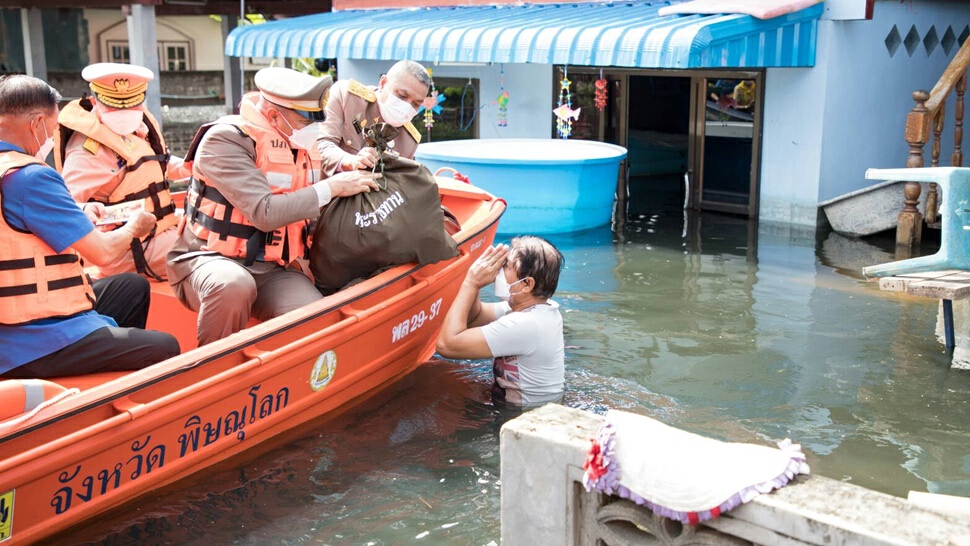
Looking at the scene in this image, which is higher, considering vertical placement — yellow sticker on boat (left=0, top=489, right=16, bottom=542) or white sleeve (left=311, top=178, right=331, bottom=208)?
white sleeve (left=311, top=178, right=331, bottom=208)

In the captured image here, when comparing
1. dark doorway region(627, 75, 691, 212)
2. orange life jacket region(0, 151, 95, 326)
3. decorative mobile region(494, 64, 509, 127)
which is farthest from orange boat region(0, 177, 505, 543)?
dark doorway region(627, 75, 691, 212)

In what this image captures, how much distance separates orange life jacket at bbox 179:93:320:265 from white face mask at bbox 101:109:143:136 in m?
0.64

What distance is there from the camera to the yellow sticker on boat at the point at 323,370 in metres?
4.75

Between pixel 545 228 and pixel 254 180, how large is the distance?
5.86 m

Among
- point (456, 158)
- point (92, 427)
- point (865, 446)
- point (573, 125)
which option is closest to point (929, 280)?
point (865, 446)

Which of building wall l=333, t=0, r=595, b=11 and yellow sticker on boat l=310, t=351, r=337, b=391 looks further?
building wall l=333, t=0, r=595, b=11

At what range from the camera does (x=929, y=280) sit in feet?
18.2

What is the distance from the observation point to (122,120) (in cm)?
520

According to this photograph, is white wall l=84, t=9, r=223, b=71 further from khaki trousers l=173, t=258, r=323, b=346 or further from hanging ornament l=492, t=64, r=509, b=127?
khaki trousers l=173, t=258, r=323, b=346

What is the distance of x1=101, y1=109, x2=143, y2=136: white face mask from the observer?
17.0 feet

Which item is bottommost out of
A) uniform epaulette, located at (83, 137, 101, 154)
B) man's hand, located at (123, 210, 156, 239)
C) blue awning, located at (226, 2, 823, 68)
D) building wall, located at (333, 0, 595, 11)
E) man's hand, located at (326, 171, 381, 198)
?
man's hand, located at (123, 210, 156, 239)

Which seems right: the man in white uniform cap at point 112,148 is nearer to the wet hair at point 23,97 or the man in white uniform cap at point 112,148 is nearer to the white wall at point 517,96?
the wet hair at point 23,97

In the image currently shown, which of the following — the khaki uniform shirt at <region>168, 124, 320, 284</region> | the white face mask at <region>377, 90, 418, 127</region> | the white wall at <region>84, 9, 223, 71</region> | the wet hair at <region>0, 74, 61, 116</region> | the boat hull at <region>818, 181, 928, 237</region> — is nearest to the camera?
the wet hair at <region>0, 74, 61, 116</region>

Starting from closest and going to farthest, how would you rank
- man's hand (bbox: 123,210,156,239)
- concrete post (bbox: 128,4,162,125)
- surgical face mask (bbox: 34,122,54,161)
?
surgical face mask (bbox: 34,122,54,161)
man's hand (bbox: 123,210,156,239)
concrete post (bbox: 128,4,162,125)
